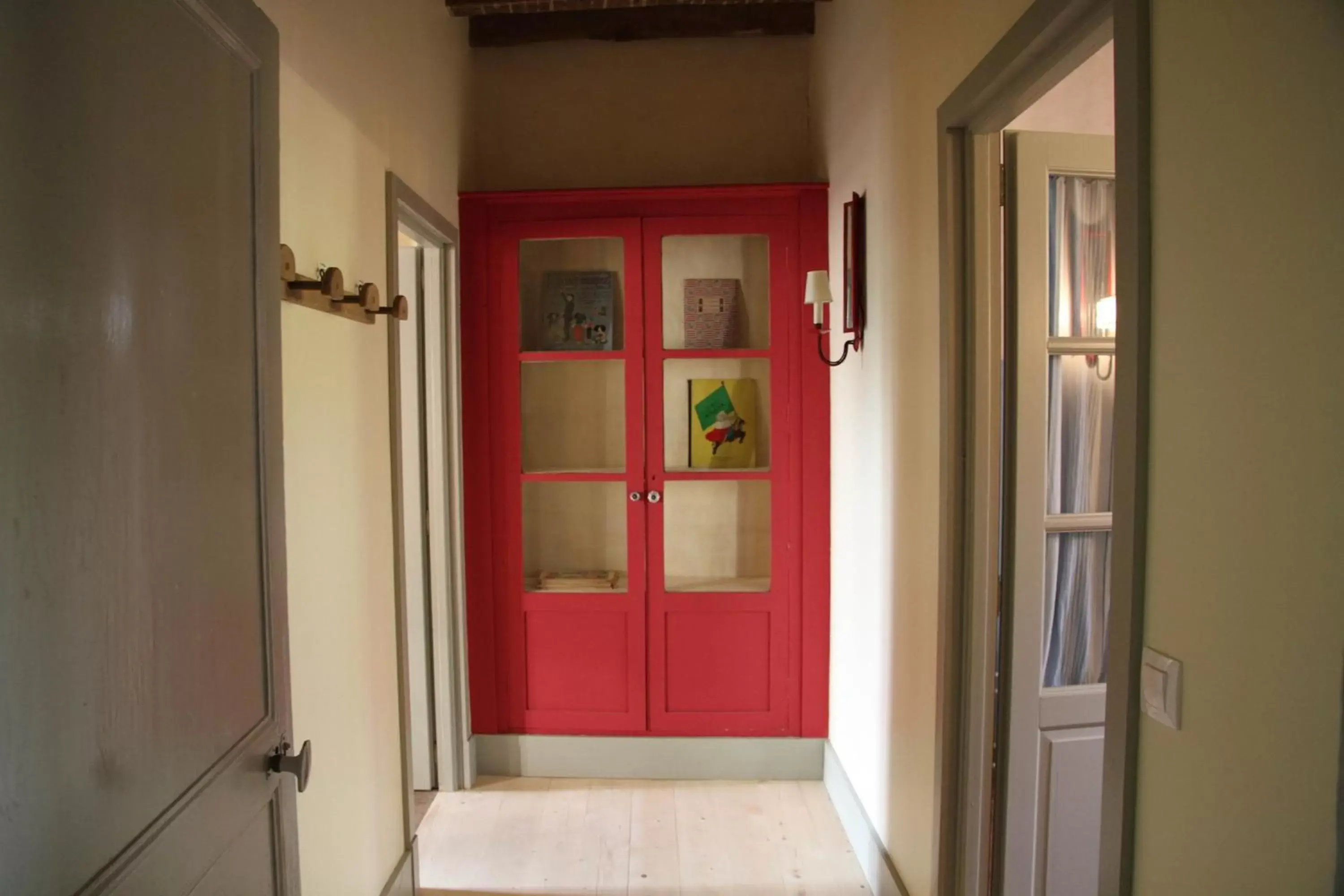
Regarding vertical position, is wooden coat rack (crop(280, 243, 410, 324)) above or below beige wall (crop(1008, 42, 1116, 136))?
below

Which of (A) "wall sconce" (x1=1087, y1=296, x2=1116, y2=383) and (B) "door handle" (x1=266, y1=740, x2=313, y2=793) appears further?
(A) "wall sconce" (x1=1087, y1=296, x2=1116, y2=383)

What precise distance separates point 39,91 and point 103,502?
0.40 metres

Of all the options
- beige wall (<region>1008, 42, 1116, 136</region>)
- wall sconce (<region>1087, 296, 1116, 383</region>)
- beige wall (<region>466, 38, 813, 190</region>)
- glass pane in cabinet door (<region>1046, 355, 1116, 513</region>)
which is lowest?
glass pane in cabinet door (<region>1046, 355, 1116, 513</region>)

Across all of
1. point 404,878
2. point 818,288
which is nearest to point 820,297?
point 818,288

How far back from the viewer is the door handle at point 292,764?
3.65ft

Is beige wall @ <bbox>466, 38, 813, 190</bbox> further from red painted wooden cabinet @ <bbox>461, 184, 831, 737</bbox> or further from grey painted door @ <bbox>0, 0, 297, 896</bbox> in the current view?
grey painted door @ <bbox>0, 0, 297, 896</bbox>

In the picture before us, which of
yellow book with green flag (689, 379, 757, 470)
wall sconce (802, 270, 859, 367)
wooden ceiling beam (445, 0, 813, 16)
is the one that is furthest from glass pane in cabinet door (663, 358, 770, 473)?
wooden ceiling beam (445, 0, 813, 16)

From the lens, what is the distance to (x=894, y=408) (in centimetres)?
190

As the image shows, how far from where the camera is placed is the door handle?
1113 mm

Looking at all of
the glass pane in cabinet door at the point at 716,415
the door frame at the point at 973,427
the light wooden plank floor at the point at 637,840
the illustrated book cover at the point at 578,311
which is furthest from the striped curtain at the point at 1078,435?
the illustrated book cover at the point at 578,311

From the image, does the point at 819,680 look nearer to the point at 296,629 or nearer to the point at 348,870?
the point at 348,870

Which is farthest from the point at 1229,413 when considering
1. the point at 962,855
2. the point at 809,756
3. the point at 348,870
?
the point at 809,756

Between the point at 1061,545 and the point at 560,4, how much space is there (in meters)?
2.50

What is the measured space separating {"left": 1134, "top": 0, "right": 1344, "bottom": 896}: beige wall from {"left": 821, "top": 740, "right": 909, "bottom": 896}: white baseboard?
117cm
